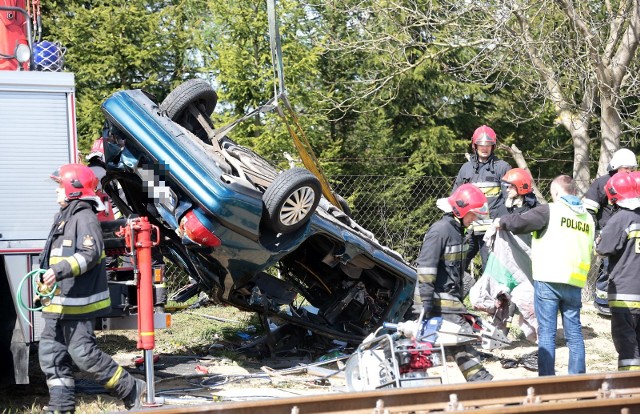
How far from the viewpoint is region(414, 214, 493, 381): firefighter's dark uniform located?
6164mm

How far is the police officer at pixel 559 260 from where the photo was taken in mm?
6316

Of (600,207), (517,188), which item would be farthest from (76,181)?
(600,207)

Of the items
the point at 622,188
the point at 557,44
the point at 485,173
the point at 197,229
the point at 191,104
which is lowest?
the point at 197,229

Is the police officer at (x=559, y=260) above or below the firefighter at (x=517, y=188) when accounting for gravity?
below

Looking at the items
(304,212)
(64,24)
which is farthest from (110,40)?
(304,212)

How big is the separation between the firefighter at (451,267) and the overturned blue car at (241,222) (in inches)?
36.1

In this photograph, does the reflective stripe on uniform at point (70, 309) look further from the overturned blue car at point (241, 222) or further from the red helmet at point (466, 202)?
the red helmet at point (466, 202)

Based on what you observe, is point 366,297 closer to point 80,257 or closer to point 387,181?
point 80,257

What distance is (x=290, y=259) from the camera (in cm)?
770

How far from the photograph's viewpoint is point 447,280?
6297mm

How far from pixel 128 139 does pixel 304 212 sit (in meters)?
1.38

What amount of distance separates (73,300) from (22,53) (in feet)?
6.84

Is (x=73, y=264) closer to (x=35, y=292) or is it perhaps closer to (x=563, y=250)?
(x=35, y=292)

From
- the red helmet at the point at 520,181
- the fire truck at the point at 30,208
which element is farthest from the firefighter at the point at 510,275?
the fire truck at the point at 30,208
